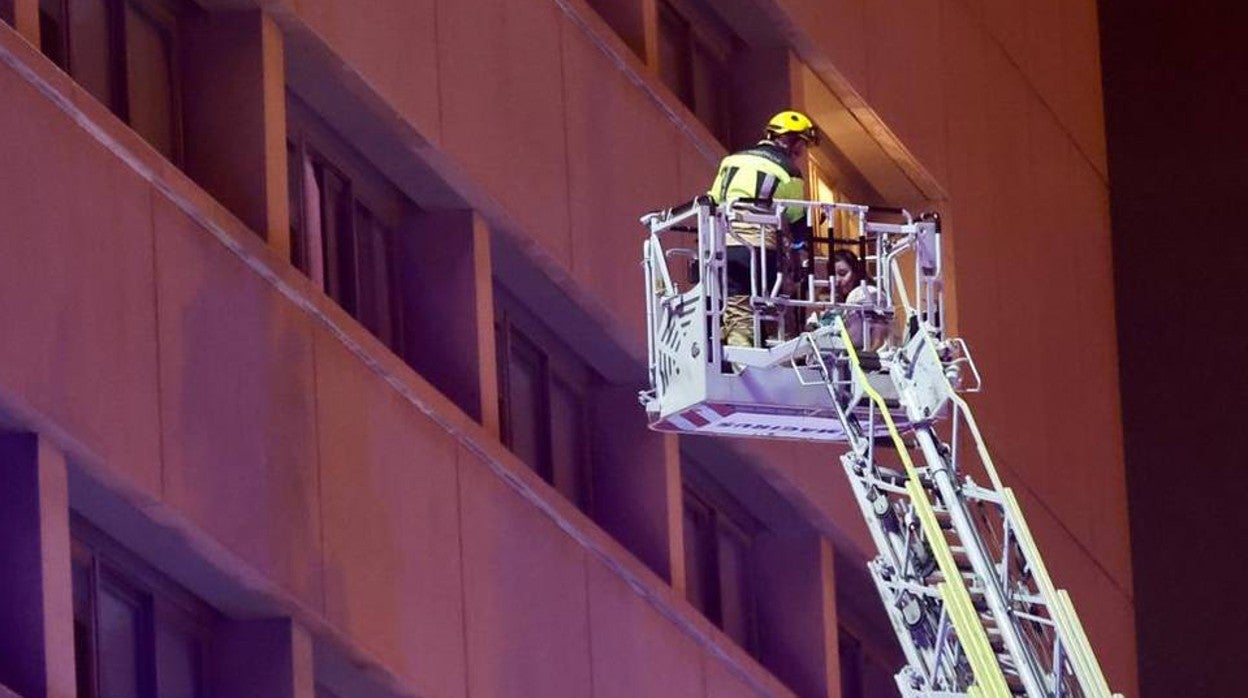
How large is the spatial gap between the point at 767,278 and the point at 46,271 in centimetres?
485

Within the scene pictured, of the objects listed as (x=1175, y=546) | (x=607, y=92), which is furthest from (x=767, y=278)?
(x=1175, y=546)

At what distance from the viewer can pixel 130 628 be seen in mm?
20844

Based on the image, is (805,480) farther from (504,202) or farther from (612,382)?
(504,202)

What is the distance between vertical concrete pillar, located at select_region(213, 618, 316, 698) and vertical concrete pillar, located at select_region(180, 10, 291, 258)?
2.66 meters

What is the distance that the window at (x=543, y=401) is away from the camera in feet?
87.1

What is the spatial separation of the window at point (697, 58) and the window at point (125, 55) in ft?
29.0

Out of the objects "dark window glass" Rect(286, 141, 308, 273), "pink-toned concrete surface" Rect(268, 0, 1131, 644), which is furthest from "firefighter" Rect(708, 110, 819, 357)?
"dark window glass" Rect(286, 141, 308, 273)

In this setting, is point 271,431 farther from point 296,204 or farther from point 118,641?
point 296,204

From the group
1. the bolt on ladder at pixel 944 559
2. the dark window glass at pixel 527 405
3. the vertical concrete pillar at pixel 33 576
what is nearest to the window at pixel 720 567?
the dark window glass at pixel 527 405

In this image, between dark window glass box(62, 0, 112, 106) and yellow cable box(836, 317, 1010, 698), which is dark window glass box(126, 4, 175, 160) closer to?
dark window glass box(62, 0, 112, 106)

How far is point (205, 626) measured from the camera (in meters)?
21.7

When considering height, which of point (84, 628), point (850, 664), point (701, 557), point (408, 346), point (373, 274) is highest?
point (373, 274)

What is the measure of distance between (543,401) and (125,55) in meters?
6.91

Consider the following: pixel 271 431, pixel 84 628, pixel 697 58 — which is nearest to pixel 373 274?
pixel 271 431
